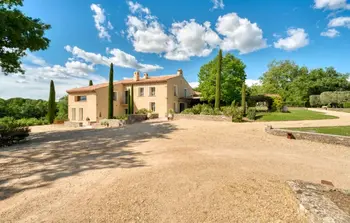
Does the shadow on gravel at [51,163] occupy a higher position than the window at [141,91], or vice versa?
the window at [141,91]

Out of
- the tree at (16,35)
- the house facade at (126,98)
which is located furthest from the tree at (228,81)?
the tree at (16,35)

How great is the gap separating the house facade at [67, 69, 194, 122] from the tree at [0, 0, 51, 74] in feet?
38.1

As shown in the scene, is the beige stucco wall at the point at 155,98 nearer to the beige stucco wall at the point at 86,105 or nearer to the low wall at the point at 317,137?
the beige stucco wall at the point at 86,105

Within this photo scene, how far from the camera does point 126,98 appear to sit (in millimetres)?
27250

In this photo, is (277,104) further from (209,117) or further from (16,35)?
(16,35)

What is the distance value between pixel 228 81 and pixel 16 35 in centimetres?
2204

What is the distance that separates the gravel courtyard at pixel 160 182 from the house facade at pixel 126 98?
1713 cm

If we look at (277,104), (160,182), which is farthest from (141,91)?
(160,182)

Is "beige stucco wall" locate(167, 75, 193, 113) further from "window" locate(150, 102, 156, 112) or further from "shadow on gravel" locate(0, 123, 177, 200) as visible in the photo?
"shadow on gravel" locate(0, 123, 177, 200)

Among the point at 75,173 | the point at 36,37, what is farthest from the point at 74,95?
the point at 75,173

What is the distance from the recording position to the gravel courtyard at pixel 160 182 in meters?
3.21

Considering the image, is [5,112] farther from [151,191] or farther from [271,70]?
[271,70]

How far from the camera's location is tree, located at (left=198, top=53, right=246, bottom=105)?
2488 centimetres

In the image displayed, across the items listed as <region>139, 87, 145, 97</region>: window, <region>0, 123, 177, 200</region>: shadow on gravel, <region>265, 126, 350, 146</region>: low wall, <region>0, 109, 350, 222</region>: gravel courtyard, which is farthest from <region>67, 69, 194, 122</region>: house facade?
<region>0, 109, 350, 222</region>: gravel courtyard
